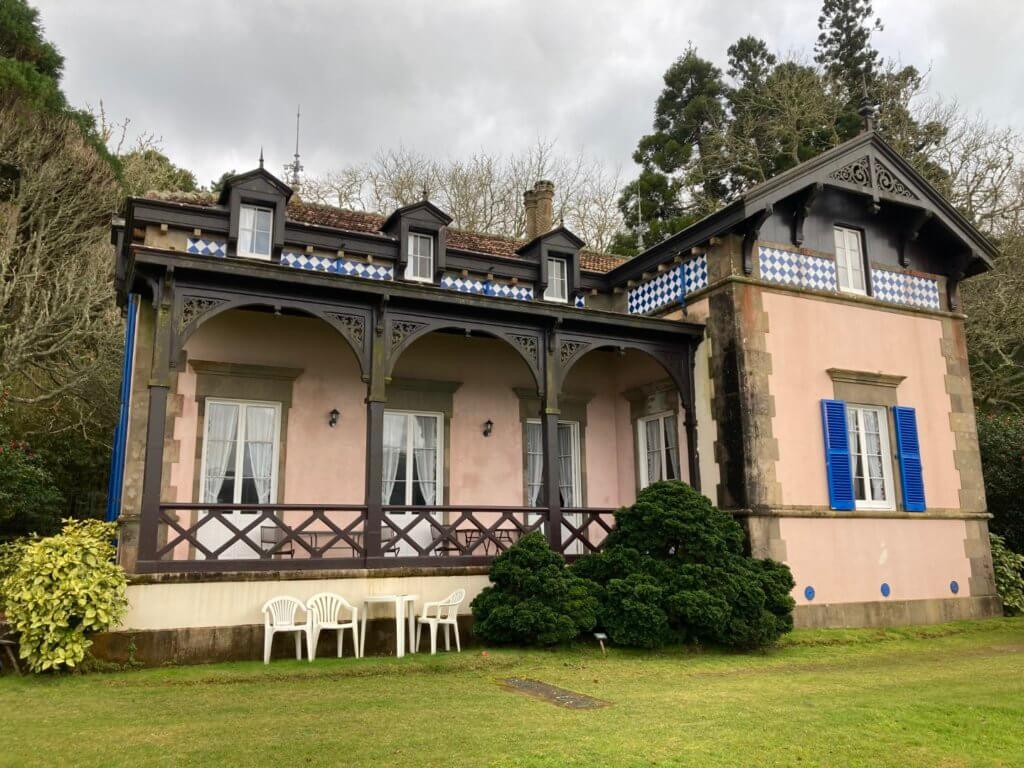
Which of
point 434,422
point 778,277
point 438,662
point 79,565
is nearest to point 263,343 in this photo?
point 434,422

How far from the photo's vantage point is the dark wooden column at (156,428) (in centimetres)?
829

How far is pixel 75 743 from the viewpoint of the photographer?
5.00m

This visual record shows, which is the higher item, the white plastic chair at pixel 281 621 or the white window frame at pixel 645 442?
the white window frame at pixel 645 442

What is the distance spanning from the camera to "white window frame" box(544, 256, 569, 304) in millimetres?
13812

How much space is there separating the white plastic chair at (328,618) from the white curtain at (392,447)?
320 centimetres

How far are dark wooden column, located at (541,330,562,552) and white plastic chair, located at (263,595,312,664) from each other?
3.36 meters

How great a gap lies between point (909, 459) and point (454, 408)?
6989 millimetres

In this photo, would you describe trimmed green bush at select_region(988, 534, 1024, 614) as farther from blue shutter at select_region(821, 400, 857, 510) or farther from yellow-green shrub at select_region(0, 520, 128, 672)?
yellow-green shrub at select_region(0, 520, 128, 672)

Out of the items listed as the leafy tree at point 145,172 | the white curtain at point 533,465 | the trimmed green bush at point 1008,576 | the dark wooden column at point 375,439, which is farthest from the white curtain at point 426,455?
the leafy tree at point 145,172

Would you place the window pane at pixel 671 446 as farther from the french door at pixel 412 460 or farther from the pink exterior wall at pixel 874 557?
the french door at pixel 412 460

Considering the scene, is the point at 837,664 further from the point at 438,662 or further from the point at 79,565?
the point at 79,565

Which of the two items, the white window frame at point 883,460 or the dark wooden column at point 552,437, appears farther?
the white window frame at point 883,460

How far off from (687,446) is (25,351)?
44.8 ft

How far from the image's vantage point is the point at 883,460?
12031mm
